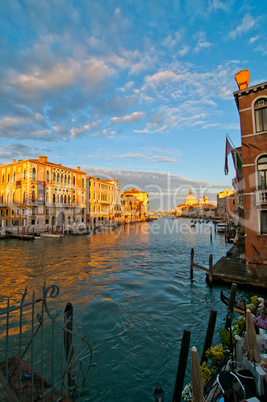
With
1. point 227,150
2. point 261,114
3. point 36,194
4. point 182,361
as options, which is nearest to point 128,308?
point 182,361

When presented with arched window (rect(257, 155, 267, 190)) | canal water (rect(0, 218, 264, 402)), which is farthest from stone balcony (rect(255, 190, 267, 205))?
canal water (rect(0, 218, 264, 402))

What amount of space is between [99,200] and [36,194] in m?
21.6

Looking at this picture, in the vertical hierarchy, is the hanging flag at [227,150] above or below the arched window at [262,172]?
above

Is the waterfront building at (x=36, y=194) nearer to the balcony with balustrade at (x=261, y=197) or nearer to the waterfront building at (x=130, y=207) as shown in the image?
the balcony with balustrade at (x=261, y=197)

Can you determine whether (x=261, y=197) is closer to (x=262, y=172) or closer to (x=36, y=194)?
(x=262, y=172)

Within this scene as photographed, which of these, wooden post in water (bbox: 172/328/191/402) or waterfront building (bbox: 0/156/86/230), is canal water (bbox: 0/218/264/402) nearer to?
wooden post in water (bbox: 172/328/191/402)

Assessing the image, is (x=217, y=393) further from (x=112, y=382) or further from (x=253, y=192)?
(x=253, y=192)

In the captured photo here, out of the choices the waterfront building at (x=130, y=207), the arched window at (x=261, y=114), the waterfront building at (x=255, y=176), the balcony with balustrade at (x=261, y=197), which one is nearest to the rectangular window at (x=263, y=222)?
the waterfront building at (x=255, y=176)

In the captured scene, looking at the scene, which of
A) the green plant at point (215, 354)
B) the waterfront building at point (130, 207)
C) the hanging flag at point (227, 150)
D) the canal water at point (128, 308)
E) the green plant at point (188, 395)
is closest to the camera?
the green plant at point (188, 395)

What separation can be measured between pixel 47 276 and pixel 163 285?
792cm

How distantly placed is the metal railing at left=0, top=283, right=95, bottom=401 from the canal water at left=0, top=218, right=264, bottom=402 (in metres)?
0.65

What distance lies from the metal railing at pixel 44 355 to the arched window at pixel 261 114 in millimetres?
12346

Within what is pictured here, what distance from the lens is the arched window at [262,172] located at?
39.3 ft

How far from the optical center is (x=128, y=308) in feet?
35.1
